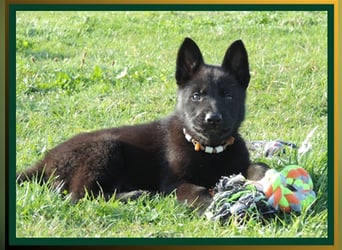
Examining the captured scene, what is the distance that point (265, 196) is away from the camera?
514 cm

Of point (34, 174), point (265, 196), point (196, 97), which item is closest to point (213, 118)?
point (196, 97)

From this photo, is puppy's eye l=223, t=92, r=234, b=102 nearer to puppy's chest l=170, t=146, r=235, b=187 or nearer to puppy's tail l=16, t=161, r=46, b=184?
puppy's chest l=170, t=146, r=235, b=187

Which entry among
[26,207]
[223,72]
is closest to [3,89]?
[26,207]

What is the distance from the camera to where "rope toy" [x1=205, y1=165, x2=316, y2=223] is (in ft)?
16.5

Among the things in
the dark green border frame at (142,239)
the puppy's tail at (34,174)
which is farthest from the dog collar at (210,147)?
the puppy's tail at (34,174)

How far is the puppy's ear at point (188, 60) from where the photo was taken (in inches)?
224

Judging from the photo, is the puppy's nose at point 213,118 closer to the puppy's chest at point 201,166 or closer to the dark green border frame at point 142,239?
the puppy's chest at point 201,166

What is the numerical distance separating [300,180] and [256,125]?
1.38 metres

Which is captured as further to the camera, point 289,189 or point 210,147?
point 210,147

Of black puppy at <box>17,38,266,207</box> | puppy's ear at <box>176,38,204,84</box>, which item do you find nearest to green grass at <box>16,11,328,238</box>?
black puppy at <box>17,38,266,207</box>

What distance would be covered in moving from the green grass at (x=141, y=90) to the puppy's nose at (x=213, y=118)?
24.4 inches

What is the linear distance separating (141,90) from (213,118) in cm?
189

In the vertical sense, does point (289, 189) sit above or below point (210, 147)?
below

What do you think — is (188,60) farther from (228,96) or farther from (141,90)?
(141,90)
